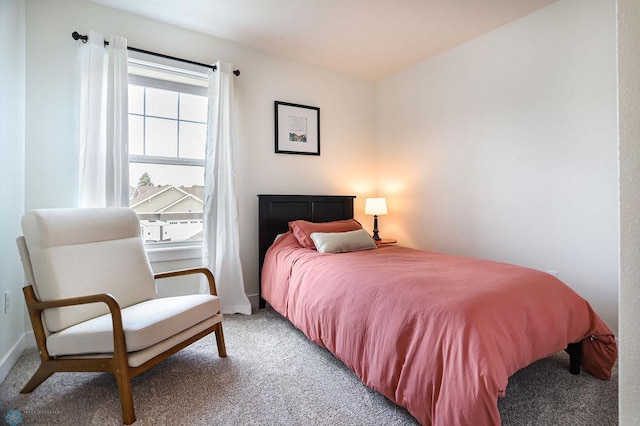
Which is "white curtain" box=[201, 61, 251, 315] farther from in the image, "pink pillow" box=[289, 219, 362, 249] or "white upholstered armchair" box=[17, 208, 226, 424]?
"white upholstered armchair" box=[17, 208, 226, 424]

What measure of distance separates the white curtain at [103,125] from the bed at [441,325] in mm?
1612

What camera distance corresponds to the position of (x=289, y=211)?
11.2 ft

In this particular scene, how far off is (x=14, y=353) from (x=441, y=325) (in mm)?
2675

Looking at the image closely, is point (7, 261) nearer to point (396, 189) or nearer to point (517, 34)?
point (396, 189)

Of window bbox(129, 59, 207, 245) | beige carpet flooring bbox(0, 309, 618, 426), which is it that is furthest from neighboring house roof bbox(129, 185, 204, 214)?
beige carpet flooring bbox(0, 309, 618, 426)

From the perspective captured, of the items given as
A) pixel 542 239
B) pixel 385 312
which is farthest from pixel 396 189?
pixel 385 312

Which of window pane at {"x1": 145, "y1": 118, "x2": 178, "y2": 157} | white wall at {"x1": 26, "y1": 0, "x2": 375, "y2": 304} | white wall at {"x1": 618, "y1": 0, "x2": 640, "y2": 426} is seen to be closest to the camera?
white wall at {"x1": 618, "y1": 0, "x2": 640, "y2": 426}

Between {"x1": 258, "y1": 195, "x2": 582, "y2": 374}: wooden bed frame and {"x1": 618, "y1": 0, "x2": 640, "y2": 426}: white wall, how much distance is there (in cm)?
289

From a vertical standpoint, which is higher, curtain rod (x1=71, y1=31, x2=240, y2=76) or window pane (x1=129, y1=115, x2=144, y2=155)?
curtain rod (x1=71, y1=31, x2=240, y2=76)

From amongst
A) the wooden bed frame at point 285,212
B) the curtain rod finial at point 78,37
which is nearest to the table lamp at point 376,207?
the wooden bed frame at point 285,212

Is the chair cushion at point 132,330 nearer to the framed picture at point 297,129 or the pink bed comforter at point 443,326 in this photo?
the pink bed comforter at point 443,326

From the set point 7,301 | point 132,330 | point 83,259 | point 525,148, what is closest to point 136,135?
point 83,259

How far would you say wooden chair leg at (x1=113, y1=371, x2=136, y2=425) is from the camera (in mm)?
1507

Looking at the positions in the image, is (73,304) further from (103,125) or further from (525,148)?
(525,148)
